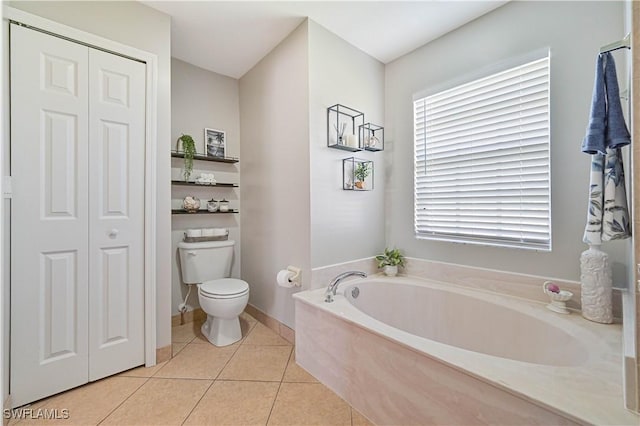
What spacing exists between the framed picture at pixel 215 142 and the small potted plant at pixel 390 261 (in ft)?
5.91

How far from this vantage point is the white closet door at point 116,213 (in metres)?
1.60

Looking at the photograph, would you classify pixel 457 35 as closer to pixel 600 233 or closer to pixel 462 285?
pixel 600 233

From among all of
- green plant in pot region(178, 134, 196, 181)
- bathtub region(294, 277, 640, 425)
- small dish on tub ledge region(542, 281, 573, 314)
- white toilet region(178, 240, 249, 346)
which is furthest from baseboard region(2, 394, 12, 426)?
small dish on tub ledge region(542, 281, 573, 314)

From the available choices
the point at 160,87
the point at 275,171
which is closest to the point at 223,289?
the point at 275,171

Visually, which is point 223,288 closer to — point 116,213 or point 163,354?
point 163,354

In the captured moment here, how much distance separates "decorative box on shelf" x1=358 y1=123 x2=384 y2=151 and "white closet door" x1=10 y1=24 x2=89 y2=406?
1.84m

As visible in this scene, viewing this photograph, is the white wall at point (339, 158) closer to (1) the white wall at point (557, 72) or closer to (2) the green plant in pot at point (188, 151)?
(1) the white wall at point (557, 72)

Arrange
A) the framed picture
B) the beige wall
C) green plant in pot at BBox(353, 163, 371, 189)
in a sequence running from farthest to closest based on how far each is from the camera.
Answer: the framed picture
green plant in pot at BBox(353, 163, 371, 189)
the beige wall

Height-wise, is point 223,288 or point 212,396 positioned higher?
point 223,288

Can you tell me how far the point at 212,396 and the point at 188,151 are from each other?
1.85 metres

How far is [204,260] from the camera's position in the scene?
2.34 metres

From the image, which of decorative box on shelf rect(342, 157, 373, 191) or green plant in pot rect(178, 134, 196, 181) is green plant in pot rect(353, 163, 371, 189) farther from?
green plant in pot rect(178, 134, 196, 181)

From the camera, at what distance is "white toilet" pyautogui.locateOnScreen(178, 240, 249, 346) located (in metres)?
1.99

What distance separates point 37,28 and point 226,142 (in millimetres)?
1426
